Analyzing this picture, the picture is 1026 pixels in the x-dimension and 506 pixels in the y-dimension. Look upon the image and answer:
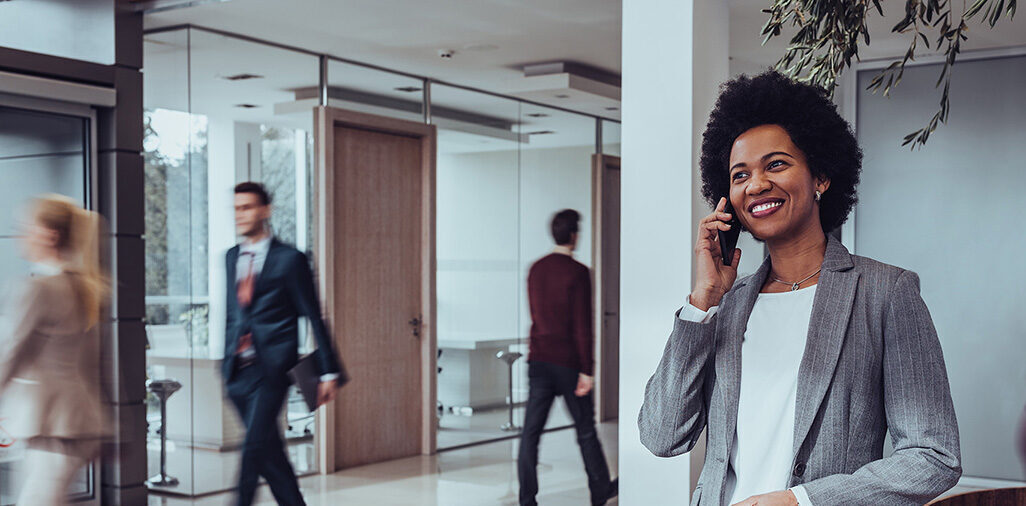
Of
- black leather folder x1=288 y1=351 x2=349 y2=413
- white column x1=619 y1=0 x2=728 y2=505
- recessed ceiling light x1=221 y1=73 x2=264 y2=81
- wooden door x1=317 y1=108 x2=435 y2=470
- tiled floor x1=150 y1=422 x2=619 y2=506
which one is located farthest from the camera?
wooden door x1=317 y1=108 x2=435 y2=470

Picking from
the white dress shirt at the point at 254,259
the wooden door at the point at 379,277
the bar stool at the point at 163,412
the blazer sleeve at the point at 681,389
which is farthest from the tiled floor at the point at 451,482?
the blazer sleeve at the point at 681,389

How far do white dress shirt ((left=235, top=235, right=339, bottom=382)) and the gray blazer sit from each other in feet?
9.33

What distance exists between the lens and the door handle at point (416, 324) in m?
7.19

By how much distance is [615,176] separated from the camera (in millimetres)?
8227

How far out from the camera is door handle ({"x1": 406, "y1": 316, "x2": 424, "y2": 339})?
7.19 metres

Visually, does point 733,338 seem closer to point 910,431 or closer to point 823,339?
point 823,339

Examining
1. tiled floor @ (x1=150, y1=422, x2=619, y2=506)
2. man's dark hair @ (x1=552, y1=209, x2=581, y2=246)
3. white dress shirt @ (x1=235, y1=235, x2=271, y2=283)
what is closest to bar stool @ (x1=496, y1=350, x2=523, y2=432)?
tiled floor @ (x1=150, y1=422, x2=619, y2=506)

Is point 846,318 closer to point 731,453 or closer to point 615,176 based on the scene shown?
point 731,453

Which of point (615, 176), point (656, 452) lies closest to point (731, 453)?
point (656, 452)

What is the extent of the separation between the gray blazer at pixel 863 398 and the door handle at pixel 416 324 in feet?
19.0

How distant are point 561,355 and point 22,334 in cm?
277

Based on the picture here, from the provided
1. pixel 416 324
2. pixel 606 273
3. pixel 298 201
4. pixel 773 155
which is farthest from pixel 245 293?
pixel 606 273

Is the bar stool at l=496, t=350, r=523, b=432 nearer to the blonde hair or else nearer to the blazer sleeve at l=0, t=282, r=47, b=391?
the blonde hair

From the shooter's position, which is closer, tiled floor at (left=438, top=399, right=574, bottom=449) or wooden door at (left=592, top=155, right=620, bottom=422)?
tiled floor at (left=438, top=399, right=574, bottom=449)
